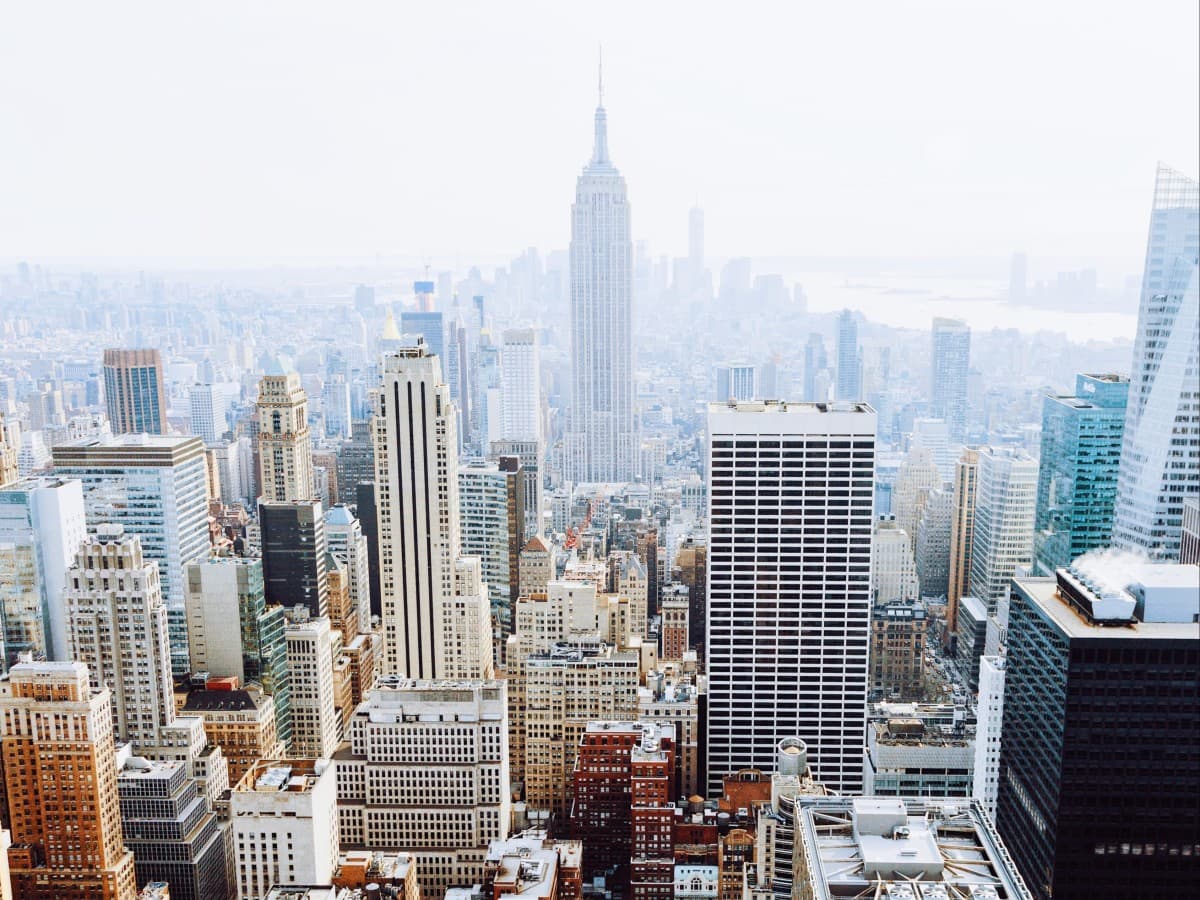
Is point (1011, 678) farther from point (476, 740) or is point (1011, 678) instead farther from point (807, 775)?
point (476, 740)

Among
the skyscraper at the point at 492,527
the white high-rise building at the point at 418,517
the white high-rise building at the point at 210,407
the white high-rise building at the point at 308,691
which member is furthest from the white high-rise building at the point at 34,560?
the white high-rise building at the point at 210,407

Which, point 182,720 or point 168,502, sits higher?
point 168,502

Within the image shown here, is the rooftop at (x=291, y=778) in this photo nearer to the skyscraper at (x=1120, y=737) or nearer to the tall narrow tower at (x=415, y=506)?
the tall narrow tower at (x=415, y=506)

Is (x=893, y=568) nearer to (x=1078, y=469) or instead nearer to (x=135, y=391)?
(x=1078, y=469)

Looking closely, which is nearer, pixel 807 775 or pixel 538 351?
pixel 807 775

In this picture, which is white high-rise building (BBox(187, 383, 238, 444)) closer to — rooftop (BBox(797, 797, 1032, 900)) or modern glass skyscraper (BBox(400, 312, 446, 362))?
modern glass skyscraper (BBox(400, 312, 446, 362))

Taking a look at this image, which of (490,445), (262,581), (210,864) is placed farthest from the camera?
(490,445)

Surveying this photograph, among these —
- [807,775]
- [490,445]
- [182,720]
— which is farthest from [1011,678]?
[490,445]
